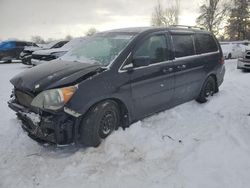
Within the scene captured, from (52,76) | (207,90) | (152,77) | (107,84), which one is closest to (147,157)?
(107,84)

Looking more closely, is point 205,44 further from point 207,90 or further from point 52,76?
point 52,76

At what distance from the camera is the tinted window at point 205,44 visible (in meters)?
5.77

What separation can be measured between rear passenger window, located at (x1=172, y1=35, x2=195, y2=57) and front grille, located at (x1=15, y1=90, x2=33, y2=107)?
2844 mm

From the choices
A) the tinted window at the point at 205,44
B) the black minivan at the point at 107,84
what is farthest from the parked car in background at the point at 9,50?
the tinted window at the point at 205,44

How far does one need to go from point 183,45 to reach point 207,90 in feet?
4.92

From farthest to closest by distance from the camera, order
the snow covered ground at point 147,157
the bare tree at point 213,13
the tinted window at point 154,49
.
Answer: the bare tree at point 213,13 < the tinted window at point 154,49 < the snow covered ground at point 147,157

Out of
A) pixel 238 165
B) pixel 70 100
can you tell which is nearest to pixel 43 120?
pixel 70 100

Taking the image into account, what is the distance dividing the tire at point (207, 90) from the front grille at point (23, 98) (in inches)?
151

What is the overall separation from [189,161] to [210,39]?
3791 millimetres

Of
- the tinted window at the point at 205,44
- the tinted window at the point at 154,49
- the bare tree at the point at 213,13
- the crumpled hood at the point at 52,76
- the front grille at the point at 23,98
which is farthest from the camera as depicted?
the bare tree at the point at 213,13

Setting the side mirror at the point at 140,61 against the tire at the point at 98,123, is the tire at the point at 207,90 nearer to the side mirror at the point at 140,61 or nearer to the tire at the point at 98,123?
the side mirror at the point at 140,61

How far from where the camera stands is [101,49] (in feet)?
14.8

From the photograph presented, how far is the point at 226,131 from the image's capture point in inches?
171

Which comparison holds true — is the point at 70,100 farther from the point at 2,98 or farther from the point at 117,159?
the point at 2,98
